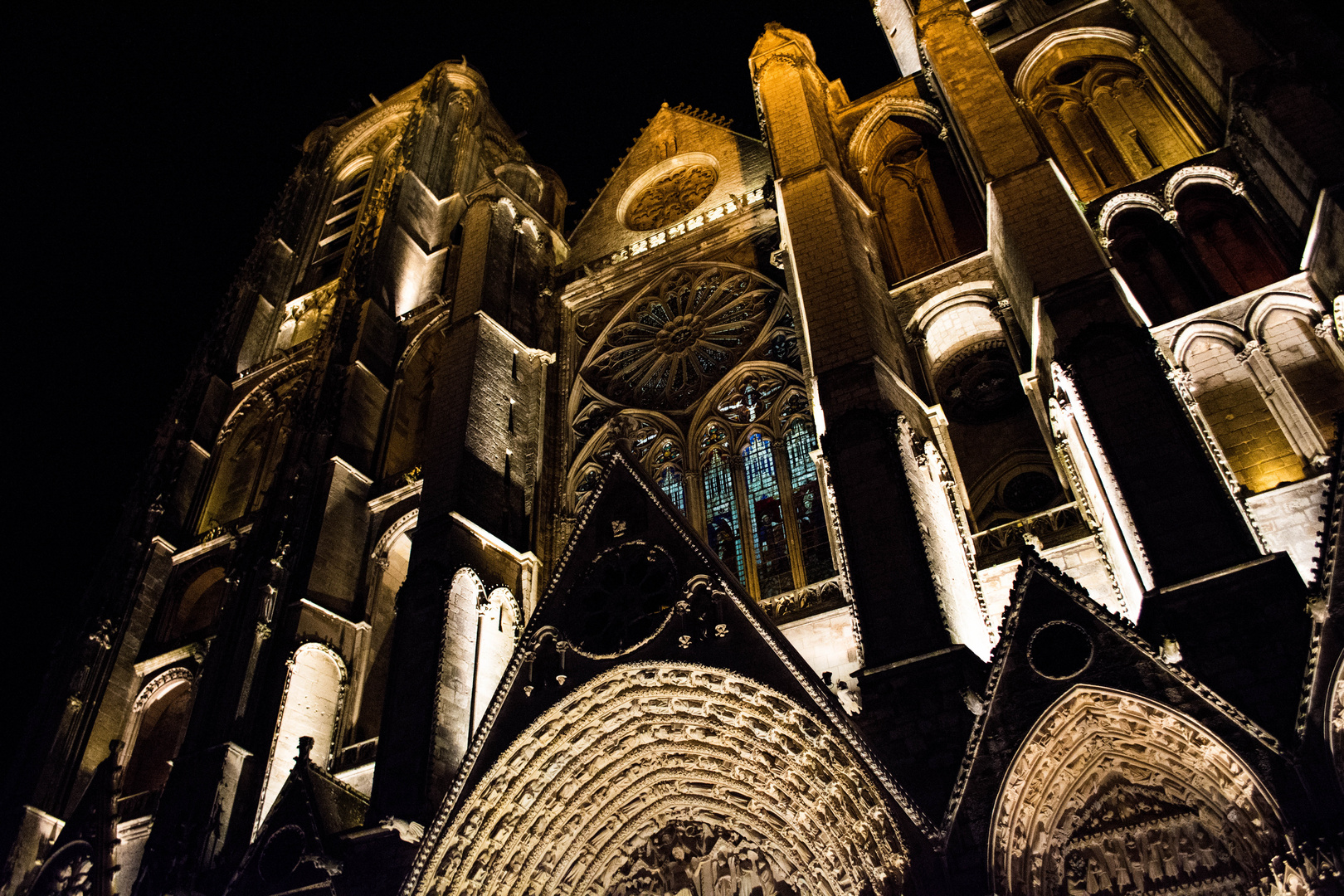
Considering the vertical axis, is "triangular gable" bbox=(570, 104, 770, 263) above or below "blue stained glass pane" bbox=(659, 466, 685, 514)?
above

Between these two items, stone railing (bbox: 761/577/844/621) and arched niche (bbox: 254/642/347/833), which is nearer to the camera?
stone railing (bbox: 761/577/844/621)

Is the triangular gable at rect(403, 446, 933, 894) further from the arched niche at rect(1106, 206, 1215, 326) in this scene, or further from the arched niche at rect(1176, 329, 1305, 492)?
the arched niche at rect(1106, 206, 1215, 326)

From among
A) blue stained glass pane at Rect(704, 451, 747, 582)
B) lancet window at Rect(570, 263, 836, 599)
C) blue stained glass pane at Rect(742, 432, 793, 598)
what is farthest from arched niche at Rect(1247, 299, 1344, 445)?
blue stained glass pane at Rect(704, 451, 747, 582)

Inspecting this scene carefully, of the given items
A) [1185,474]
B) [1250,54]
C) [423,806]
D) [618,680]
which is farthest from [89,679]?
[1250,54]

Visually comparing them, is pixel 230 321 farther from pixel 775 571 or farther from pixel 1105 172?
pixel 1105 172

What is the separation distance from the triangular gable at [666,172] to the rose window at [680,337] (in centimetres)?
172

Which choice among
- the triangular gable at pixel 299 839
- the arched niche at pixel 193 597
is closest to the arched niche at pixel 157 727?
the arched niche at pixel 193 597

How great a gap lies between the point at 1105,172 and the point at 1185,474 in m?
6.96

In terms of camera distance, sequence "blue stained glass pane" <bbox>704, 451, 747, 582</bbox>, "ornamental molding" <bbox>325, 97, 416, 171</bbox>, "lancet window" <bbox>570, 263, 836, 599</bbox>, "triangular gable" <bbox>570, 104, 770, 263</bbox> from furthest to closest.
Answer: "ornamental molding" <bbox>325, 97, 416, 171</bbox> < "triangular gable" <bbox>570, 104, 770, 263</bbox> < "blue stained glass pane" <bbox>704, 451, 747, 582</bbox> < "lancet window" <bbox>570, 263, 836, 599</bbox>

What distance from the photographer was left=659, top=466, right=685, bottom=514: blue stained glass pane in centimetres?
1308

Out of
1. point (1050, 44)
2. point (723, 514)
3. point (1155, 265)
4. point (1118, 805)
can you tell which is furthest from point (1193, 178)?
point (1118, 805)

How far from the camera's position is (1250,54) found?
10242mm

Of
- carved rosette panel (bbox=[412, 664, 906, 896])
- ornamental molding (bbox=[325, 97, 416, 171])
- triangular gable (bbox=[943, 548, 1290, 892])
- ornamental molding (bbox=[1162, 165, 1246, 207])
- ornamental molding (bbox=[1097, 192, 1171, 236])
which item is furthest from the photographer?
ornamental molding (bbox=[325, 97, 416, 171])

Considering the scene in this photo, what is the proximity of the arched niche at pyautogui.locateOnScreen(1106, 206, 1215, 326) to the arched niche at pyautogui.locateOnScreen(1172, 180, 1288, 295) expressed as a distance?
176 millimetres
